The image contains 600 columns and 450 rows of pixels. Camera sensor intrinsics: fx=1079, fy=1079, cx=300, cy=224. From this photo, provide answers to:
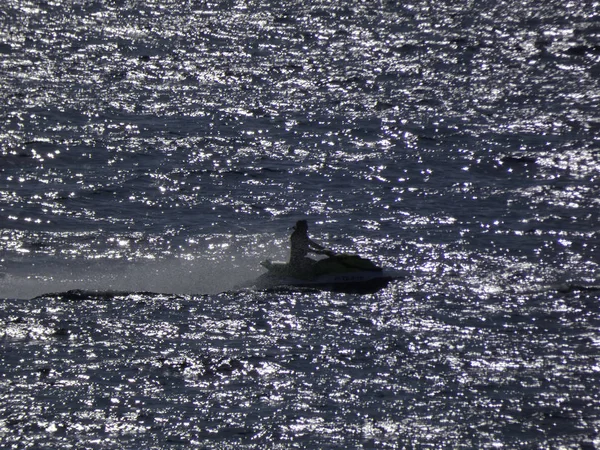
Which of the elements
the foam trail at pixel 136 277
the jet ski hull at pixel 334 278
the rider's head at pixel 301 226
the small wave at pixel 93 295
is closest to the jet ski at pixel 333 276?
the jet ski hull at pixel 334 278

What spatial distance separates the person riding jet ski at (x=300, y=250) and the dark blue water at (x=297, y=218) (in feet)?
2.58

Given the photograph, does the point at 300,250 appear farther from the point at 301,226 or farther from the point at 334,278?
the point at 334,278

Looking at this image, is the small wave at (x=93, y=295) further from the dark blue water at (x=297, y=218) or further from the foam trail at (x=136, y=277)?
the foam trail at (x=136, y=277)

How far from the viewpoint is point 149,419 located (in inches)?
807

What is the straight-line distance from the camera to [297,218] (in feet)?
110

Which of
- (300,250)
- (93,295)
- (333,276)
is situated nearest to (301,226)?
(300,250)

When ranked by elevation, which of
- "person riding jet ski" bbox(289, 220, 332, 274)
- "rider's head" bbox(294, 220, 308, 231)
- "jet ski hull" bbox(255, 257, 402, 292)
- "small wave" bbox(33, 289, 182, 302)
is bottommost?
"small wave" bbox(33, 289, 182, 302)

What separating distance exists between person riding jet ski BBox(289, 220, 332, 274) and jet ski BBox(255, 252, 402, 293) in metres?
0.09

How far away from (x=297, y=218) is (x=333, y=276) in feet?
19.6

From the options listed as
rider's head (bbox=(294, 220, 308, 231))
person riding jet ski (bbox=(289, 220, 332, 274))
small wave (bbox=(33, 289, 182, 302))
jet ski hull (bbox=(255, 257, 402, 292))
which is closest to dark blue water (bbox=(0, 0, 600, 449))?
small wave (bbox=(33, 289, 182, 302))

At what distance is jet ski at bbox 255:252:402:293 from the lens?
91.0 feet

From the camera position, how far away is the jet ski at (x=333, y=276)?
27.7 m

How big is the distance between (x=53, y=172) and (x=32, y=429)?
760 inches

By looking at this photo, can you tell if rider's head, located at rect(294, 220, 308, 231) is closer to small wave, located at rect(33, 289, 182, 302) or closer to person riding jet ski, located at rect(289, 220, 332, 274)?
person riding jet ski, located at rect(289, 220, 332, 274)
